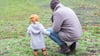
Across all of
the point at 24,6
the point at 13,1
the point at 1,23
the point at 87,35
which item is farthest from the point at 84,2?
the point at 87,35

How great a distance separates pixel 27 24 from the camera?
13.1 metres

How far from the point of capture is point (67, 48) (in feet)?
24.9

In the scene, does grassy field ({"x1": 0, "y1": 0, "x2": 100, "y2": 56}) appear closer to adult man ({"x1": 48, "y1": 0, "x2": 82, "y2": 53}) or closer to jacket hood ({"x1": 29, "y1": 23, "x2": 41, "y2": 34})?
adult man ({"x1": 48, "y1": 0, "x2": 82, "y2": 53})

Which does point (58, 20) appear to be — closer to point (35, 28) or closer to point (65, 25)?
point (65, 25)

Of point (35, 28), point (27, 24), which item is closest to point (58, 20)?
point (35, 28)

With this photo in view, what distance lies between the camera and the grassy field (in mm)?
8219

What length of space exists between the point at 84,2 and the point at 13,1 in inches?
203

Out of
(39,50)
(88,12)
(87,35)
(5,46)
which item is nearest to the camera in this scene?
(39,50)

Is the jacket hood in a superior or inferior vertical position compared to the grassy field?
superior

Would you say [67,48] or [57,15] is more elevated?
[57,15]

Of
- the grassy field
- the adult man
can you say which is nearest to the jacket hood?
the adult man

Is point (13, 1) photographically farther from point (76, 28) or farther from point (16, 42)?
point (76, 28)

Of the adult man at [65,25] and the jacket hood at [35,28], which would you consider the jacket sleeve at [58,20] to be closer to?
the adult man at [65,25]

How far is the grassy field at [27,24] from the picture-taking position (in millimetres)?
8219
